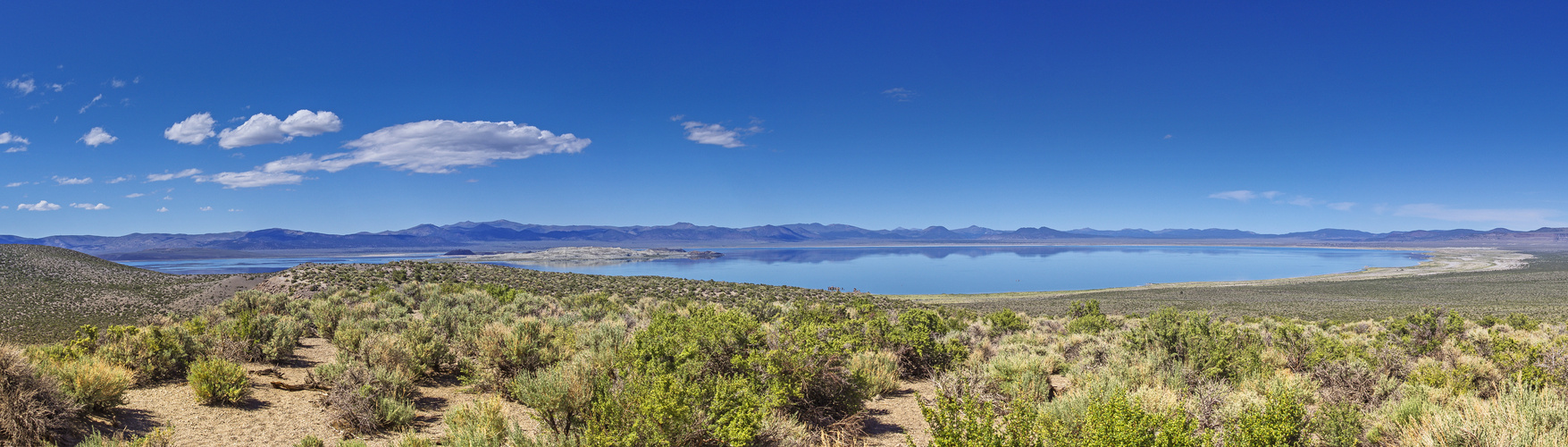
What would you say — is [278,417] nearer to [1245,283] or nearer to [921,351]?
[921,351]

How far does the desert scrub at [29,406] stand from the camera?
502 centimetres

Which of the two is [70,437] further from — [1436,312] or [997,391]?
[1436,312]

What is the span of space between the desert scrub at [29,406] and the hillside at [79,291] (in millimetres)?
20121

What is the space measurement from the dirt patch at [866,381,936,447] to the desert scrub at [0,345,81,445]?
7319mm

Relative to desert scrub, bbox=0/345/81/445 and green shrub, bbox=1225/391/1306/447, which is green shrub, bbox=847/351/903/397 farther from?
desert scrub, bbox=0/345/81/445

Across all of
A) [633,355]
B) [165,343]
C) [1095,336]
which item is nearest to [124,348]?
[165,343]

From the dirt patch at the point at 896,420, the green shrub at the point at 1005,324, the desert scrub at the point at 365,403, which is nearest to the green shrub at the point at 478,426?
the desert scrub at the point at 365,403

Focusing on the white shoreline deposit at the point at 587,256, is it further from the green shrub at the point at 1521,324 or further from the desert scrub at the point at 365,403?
the desert scrub at the point at 365,403

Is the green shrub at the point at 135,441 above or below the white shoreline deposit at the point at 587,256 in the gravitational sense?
above

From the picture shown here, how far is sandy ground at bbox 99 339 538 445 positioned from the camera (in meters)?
6.09

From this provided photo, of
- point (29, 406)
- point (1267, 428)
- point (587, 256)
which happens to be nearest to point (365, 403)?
point (29, 406)

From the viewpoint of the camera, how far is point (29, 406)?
5.16 m

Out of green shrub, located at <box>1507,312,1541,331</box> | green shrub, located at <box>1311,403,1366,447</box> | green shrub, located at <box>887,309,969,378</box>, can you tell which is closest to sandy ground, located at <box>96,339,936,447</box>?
green shrub, located at <box>887,309,969,378</box>

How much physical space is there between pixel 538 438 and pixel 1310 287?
64.4m
